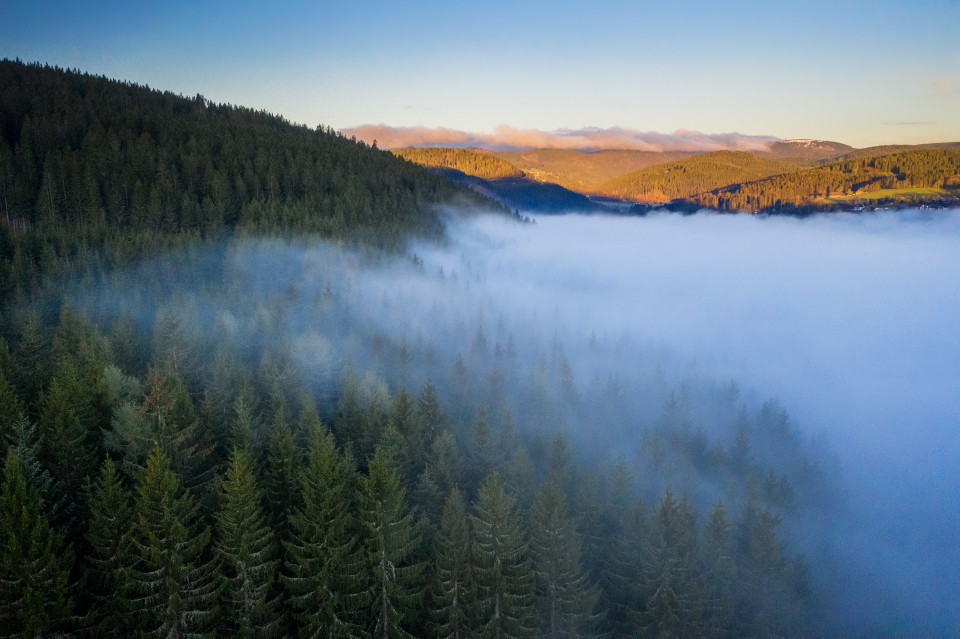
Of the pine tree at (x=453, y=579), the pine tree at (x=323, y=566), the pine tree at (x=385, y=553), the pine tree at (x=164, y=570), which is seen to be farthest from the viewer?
the pine tree at (x=453, y=579)

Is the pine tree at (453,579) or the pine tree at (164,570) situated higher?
the pine tree at (164,570)

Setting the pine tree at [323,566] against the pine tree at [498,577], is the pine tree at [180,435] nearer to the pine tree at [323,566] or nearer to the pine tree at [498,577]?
the pine tree at [323,566]

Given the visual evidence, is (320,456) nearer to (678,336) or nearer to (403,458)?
(403,458)

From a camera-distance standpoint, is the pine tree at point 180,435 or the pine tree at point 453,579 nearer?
the pine tree at point 453,579

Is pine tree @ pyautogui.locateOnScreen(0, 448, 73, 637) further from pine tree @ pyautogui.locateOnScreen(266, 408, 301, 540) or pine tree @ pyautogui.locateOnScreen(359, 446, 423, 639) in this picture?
pine tree @ pyautogui.locateOnScreen(359, 446, 423, 639)

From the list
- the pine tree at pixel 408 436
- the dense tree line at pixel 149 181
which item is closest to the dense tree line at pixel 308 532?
the pine tree at pixel 408 436

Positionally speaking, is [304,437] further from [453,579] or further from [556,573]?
[556,573]

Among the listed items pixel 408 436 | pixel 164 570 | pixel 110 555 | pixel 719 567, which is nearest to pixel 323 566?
pixel 164 570
